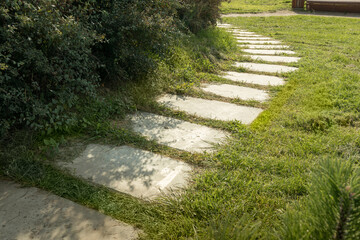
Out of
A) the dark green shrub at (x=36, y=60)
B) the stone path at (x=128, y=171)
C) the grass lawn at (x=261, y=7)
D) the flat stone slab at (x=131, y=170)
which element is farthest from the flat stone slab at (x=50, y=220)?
the grass lawn at (x=261, y=7)

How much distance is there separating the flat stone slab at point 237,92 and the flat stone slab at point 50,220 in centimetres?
258

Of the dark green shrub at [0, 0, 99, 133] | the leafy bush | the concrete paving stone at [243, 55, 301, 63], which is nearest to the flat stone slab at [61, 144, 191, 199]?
the dark green shrub at [0, 0, 99, 133]

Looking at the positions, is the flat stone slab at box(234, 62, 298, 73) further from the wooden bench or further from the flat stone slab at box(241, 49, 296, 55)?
the wooden bench

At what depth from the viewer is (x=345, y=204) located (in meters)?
0.95

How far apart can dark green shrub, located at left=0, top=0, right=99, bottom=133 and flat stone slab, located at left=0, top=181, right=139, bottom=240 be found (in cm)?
71

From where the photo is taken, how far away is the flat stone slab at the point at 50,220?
1904 millimetres

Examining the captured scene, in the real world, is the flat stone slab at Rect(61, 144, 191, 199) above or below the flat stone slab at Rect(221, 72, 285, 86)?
below

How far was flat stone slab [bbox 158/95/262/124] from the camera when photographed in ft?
11.7

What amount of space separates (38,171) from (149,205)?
940 millimetres

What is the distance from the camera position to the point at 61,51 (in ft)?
10.1

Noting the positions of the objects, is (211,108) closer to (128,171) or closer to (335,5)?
(128,171)

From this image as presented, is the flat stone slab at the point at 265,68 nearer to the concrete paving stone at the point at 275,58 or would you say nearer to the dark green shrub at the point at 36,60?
the concrete paving stone at the point at 275,58

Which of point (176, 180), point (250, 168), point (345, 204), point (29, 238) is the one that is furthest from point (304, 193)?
point (29, 238)

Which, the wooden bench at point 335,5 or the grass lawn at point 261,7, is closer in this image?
the wooden bench at point 335,5
